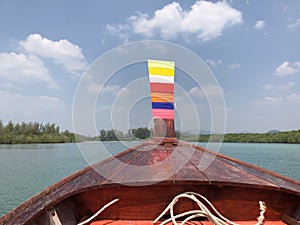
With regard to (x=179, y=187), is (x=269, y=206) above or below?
below

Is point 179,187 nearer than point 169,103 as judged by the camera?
Yes

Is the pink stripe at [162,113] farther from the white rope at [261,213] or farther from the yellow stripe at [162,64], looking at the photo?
the white rope at [261,213]

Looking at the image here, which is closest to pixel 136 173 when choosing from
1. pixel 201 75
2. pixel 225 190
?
pixel 225 190

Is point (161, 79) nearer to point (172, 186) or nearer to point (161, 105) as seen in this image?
point (161, 105)

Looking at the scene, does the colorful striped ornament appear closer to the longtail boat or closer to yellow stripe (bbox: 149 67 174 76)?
yellow stripe (bbox: 149 67 174 76)

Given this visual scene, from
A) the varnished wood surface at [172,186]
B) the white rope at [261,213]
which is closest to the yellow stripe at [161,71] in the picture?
the varnished wood surface at [172,186]

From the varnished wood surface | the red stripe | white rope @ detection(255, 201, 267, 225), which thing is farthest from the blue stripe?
white rope @ detection(255, 201, 267, 225)

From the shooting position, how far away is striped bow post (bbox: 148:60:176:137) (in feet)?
9.29

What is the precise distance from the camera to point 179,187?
53.1 inches

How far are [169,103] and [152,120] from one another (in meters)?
0.30

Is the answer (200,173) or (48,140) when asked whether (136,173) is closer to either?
(200,173)

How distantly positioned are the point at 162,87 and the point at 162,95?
10 cm

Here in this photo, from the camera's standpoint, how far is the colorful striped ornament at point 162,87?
2828 millimetres

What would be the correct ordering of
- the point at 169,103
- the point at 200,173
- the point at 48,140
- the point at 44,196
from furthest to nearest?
1. the point at 48,140
2. the point at 169,103
3. the point at 200,173
4. the point at 44,196
